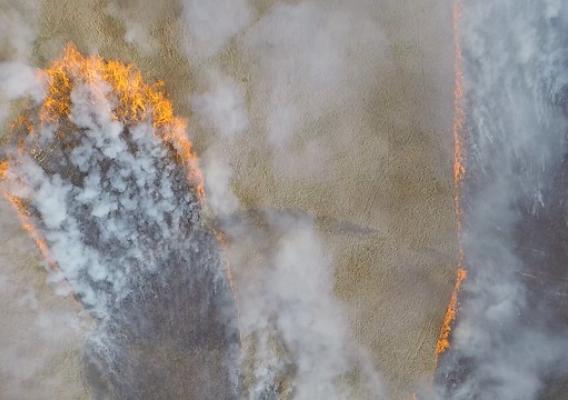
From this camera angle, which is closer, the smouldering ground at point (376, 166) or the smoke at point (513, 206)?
the smouldering ground at point (376, 166)

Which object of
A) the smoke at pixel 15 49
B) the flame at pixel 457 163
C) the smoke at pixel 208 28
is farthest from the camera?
the flame at pixel 457 163

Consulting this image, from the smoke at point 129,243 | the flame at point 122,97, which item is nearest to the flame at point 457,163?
the smoke at point 129,243

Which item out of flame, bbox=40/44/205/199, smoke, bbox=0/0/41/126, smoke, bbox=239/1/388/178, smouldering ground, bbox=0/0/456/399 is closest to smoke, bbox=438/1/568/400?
smouldering ground, bbox=0/0/456/399

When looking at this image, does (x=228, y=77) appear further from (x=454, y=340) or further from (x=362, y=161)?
(x=454, y=340)

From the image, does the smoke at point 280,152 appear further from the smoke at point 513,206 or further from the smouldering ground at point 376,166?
the smoke at point 513,206

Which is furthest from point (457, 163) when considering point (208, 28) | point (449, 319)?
point (208, 28)

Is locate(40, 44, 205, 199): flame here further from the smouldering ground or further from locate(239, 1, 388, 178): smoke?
locate(239, 1, 388, 178): smoke

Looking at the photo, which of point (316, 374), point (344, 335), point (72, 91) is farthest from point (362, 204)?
point (72, 91)

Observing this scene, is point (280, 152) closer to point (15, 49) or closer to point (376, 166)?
point (376, 166)
